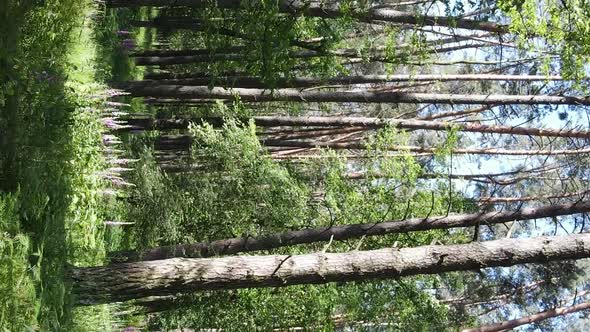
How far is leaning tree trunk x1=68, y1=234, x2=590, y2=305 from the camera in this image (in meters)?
6.66

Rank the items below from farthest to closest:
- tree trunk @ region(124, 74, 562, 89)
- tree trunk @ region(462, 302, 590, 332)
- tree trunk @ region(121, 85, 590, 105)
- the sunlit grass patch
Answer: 1. tree trunk @ region(462, 302, 590, 332)
2. tree trunk @ region(124, 74, 562, 89)
3. tree trunk @ region(121, 85, 590, 105)
4. the sunlit grass patch

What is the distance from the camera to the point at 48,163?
7.57m

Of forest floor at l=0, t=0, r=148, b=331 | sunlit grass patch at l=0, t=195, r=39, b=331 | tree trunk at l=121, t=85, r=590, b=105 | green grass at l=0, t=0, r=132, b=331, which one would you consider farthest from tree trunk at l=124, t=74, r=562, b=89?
sunlit grass patch at l=0, t=195, r=39, b=331

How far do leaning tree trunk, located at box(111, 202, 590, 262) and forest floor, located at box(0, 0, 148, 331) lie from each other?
119 cm

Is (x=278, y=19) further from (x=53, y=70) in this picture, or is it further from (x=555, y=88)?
(x=555, y=88)

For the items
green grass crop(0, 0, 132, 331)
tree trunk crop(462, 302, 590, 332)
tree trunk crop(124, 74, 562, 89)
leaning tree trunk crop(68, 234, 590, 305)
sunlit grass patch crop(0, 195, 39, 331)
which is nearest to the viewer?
sunlit grass patch crop(0, 195, 39, 331)

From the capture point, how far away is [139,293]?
21.9 feet

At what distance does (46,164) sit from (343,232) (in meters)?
4.44

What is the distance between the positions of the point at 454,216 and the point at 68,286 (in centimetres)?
518

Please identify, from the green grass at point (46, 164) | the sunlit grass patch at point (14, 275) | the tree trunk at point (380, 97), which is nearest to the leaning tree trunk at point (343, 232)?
the green grass at point (46, 164)

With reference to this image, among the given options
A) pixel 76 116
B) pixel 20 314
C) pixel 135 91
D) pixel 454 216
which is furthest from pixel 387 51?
pixel 20 314

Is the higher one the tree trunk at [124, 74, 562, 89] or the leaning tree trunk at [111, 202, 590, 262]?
the tree trunk at [124, 74, 562, 89]

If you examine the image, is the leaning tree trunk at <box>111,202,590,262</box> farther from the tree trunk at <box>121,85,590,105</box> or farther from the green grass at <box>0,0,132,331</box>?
the tree trunk at <box>121,85,590,105</box>

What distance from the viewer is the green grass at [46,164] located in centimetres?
578
